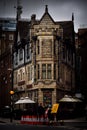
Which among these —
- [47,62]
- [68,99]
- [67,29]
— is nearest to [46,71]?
[47,62]

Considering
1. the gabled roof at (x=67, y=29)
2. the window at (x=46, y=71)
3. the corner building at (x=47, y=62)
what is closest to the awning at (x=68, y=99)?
the corner building at (x=47, y=62)

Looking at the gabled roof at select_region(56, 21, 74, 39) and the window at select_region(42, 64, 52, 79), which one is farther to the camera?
the window at select_region(42, 64, 52, 79)

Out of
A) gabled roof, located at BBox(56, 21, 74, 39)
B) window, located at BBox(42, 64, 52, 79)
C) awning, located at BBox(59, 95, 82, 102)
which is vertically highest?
gabled roof, located at BBox(56, 21, 74, 39)

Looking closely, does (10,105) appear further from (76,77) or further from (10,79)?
(76,77)

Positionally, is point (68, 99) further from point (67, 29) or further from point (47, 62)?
point (47, 62)

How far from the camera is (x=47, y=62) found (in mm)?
17219

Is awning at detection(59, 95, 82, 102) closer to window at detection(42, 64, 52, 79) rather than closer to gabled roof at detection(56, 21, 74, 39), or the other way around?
window at detection(42, 64, 52, 79)

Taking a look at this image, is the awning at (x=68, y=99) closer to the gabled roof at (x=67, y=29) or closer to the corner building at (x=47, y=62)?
the corner building at (x=47, y=62)

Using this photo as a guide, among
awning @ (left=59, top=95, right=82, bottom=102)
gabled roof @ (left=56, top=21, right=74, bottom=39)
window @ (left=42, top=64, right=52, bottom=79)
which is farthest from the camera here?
window @ (left=42, top=64, right=52, bottom=79)

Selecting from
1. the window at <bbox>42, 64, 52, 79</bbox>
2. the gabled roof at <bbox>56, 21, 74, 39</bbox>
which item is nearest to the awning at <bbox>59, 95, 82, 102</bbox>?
the window at <bbox>42, 64, 52, 79</bbox>

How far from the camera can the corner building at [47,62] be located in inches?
611

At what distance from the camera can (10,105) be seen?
15859 mm

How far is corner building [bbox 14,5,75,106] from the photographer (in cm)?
1552

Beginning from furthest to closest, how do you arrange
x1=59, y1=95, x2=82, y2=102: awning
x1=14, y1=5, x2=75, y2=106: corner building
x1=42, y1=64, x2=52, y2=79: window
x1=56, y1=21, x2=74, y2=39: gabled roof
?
x1=42, y1=64, x2=52, y2=79: window, x1=56, y1=21, x2=74, y2=39: gabled roof, x1=14, y1=5, x2=75, y2=106: corner building, x1=59, y1=95, x2=82, y2=102: awning
